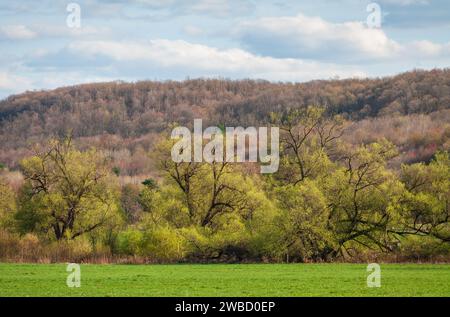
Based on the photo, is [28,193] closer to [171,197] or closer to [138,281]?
[171,197]

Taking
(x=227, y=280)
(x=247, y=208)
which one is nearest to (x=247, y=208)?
(x=247, y=208)

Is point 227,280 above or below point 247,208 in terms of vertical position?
below

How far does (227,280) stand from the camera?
40.1 metres

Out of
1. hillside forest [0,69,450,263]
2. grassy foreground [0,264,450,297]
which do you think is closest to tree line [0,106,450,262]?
hillside forest [0,69,450,263]

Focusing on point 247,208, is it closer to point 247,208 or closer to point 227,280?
point 247,208

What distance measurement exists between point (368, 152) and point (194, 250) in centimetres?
1359

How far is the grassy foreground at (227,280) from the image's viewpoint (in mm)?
34406

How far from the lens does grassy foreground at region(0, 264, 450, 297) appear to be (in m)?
34.4

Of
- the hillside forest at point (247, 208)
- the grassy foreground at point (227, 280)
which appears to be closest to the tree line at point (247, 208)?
the hillside forest at point (247, 208)

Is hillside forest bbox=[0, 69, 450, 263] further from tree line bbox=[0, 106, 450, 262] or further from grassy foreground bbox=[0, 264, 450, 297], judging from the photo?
grassy foreground bbox=[0, 264, 450, 297]

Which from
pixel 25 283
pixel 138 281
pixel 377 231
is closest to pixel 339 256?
pixel 377 231

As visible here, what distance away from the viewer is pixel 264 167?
201 ft

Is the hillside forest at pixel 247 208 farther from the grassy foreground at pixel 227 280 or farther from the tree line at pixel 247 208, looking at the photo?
the grassy foreground at pixel 227 280
